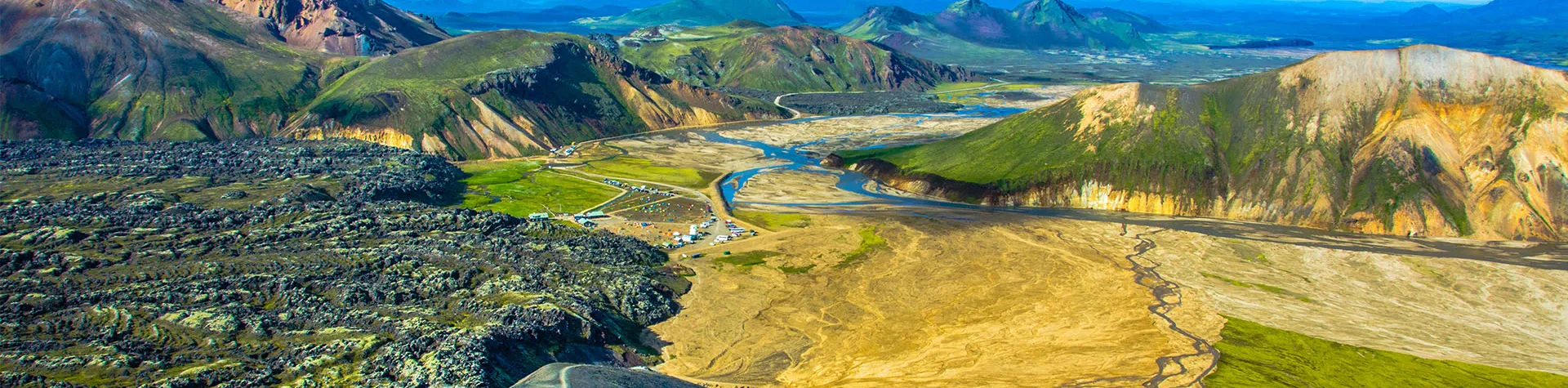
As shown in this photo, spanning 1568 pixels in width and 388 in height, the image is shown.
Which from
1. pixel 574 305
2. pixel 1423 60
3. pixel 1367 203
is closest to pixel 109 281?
pixel 574 305

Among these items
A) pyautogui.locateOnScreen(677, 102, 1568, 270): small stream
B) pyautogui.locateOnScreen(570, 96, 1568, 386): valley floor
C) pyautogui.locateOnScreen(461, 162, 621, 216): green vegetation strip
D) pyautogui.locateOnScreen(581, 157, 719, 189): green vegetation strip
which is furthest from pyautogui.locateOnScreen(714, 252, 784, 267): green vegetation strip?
pyautogui.locateOnScreen(581, 157, 719, 189): green vegetation strip

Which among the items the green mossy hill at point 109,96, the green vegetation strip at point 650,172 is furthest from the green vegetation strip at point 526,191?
the green mossy hill at point 109,96

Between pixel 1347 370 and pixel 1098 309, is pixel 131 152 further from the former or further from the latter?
pixel 1347 370

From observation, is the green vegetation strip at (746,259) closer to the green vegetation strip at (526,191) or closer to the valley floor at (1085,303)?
the valley floor at (1085,303)

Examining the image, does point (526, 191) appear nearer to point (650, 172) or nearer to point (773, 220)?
point (650, 172)

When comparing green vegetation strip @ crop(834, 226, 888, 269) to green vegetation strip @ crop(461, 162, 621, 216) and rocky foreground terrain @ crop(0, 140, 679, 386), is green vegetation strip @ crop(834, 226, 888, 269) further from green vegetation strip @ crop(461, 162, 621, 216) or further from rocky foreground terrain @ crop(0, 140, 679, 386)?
green vegetation strip @ crop(461, 162, 621, 216)

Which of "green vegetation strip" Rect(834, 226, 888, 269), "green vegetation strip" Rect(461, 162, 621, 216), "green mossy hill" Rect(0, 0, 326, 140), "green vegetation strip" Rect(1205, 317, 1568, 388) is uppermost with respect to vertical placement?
"green mossy hill" Rect(0, 0, 326, 140)
